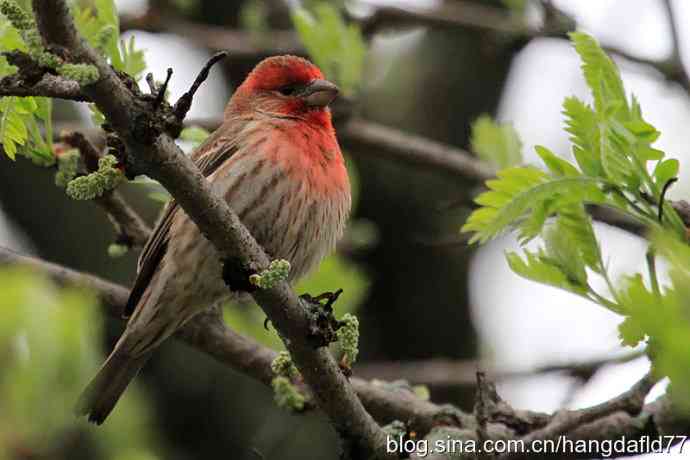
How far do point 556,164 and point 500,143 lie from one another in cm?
286

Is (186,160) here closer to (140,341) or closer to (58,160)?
(58,160)

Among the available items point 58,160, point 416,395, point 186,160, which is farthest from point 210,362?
point 186,160

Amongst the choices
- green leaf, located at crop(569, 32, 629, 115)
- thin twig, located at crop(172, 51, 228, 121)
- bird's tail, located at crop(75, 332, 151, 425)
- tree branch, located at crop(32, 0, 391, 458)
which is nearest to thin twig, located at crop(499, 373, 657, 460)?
tree branch, located at crop(32, 0, 391, 458)

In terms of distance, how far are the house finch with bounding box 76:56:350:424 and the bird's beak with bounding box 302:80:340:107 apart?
0.85 ft

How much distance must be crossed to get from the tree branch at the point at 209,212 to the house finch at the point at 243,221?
1.23m

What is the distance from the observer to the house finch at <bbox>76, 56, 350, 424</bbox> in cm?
586

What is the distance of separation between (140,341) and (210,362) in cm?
261

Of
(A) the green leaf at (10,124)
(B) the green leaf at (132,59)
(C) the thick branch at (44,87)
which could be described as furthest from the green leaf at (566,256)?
(B) the green leaf at (132,59)

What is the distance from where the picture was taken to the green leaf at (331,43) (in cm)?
689

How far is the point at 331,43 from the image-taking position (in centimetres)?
698

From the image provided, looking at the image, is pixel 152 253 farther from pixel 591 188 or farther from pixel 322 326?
pixel 591 188

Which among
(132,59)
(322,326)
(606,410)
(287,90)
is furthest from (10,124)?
(287,90)

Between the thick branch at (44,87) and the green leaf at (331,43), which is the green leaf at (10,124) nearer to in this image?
the thick branch at (44,87)

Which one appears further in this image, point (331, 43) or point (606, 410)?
point (331, 43)
